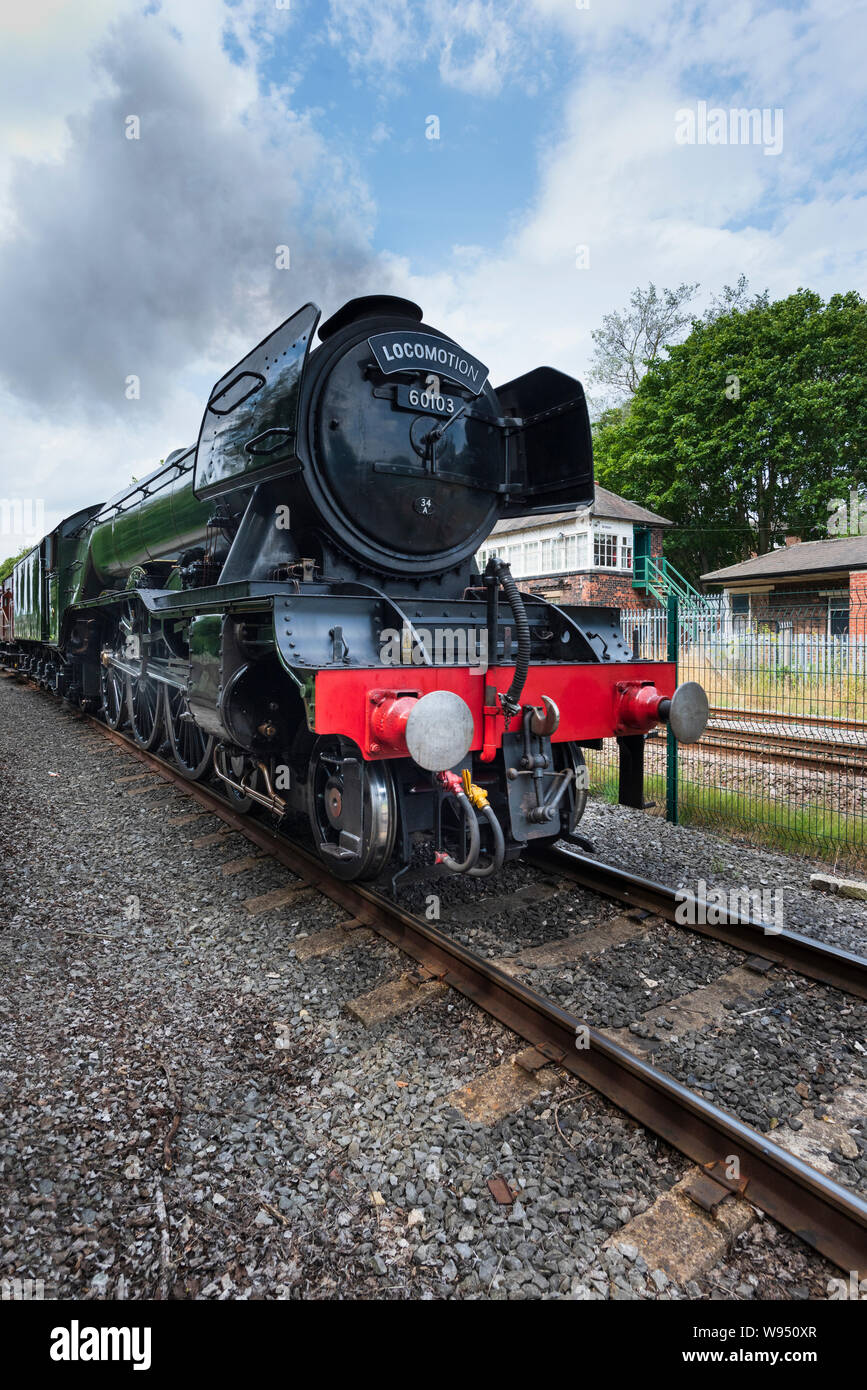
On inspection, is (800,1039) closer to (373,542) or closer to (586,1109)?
(586,1109)

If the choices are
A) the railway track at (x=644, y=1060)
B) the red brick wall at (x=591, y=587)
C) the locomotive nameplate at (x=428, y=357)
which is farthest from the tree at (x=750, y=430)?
the railway track at (x=644, y=1060)

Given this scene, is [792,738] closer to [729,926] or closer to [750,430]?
[729,926]

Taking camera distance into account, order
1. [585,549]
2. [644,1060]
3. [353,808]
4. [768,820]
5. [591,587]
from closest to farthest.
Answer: [644,1060] → [353,808] → [768,820] → [591,587] → [585,549]

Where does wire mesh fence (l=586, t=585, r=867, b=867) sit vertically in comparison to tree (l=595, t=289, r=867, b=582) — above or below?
below

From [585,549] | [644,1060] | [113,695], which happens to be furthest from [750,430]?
[644,1060]

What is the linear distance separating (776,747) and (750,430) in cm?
2798

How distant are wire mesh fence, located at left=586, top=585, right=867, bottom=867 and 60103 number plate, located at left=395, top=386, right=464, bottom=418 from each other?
1.94 m

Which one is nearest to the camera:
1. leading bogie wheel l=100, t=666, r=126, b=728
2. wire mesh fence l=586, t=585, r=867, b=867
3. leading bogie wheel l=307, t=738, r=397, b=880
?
leading bogie wheel l=307, t=738, r=397, b=880

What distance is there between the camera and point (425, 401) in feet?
14.4

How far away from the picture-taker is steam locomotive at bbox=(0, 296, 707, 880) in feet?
11.6

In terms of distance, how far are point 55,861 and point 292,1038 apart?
2870 millimetres

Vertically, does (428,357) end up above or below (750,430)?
below

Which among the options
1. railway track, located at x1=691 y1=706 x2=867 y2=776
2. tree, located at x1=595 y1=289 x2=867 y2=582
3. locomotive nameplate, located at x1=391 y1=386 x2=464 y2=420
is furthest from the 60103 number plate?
tree, located at x1=595 y1=289 x2=867 y2=582

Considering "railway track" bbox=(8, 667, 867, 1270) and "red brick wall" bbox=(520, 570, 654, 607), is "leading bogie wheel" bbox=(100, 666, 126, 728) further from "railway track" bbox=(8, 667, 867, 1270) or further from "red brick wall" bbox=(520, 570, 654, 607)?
"red brick wall" bbox=(520, 570, 654, 607)
